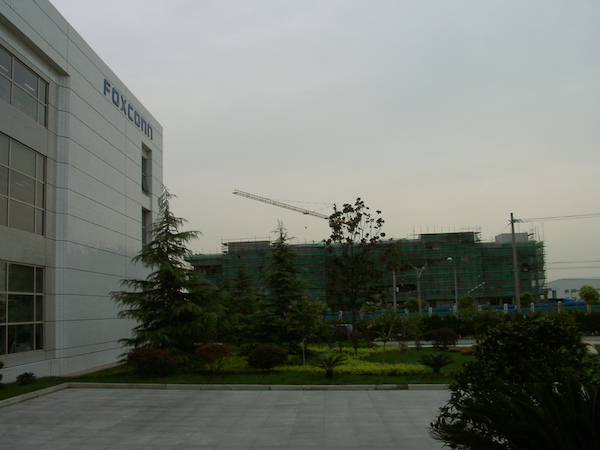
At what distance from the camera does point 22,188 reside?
17.2 m

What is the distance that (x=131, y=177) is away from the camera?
26.0 metres

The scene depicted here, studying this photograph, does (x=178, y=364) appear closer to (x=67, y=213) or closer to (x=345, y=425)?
(x=67, y=213)

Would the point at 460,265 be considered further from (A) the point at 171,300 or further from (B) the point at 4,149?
(B) the point at 4,149

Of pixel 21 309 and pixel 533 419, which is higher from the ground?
pixel 21 309

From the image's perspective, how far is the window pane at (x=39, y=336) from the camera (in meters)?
17.9

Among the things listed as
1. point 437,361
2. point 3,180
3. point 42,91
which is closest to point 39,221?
point 3,180

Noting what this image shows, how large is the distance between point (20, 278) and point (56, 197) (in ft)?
10.5

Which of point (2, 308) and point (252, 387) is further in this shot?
point (2, 308)

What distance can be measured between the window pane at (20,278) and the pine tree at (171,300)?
3.32m

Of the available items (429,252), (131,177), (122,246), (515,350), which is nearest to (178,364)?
(122,246)

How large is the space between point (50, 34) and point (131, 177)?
8.49m

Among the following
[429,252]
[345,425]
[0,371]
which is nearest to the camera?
[345,425]

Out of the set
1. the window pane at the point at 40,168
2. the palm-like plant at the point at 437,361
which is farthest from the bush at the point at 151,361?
the palm-like plant at the point at 437,361

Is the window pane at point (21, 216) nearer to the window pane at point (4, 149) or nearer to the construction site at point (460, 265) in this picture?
the window pane at point (4, 149)
